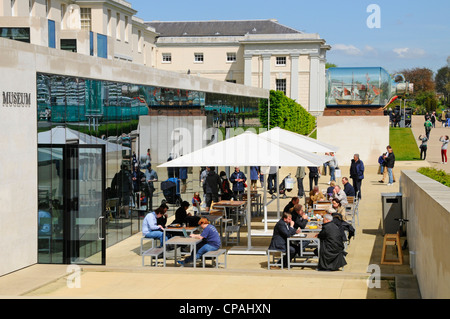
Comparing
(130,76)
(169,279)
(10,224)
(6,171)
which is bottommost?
(169,279)

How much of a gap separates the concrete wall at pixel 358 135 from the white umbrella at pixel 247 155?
66.7ft

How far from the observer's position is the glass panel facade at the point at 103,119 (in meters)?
13.2

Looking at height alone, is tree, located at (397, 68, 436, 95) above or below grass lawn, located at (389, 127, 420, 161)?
above

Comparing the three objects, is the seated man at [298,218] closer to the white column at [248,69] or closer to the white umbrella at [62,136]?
the white umbrella at [62,136]

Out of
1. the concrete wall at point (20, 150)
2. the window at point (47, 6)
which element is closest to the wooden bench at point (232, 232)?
the concrete wall at point (20, 150)

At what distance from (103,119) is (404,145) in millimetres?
30891

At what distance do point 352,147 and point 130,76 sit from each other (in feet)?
61.9

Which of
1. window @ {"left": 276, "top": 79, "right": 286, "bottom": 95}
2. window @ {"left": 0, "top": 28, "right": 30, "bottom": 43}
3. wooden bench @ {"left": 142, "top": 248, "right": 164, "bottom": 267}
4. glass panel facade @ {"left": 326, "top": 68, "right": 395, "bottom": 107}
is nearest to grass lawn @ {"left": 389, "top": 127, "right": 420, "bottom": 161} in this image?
glass panel facade @ {"left": 326, "top": 68, "right": 395, "bottom": 107}

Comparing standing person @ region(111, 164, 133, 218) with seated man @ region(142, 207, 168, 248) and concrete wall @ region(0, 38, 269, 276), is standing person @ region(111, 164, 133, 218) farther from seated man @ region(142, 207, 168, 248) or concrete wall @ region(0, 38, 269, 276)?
concrete wall @ region(0, 38, 269, 276)

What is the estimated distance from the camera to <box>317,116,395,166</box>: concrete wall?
3391cm

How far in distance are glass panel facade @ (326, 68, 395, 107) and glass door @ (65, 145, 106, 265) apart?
22.1m
